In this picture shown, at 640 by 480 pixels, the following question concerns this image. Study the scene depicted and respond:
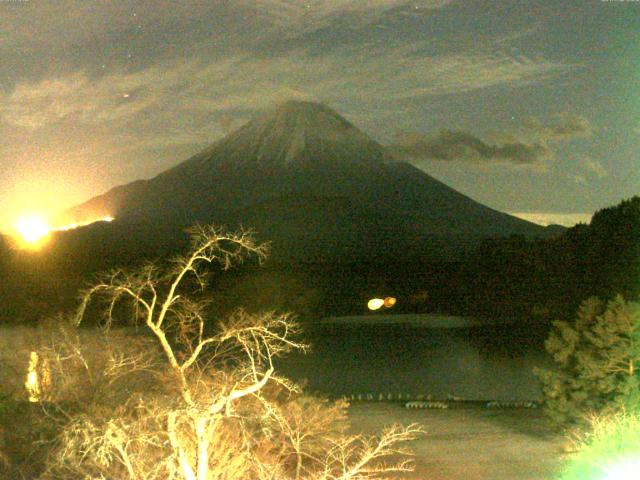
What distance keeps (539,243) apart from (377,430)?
38160 mm

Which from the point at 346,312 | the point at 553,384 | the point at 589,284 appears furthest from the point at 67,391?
the point at 346,312

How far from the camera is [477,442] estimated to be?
1172cm

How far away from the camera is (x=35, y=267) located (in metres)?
49.7

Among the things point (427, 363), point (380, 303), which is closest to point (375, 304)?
point (380, 303)

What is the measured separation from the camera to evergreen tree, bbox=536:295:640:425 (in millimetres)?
11445

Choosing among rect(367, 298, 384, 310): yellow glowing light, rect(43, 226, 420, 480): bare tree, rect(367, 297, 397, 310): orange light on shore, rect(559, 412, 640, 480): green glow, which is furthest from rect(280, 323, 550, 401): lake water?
rect(43, 226, 420, 480): bare tree

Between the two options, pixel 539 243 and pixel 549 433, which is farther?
pixel 539 243

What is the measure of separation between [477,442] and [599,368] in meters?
2.07

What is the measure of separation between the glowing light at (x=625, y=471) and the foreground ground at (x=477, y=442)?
1192mm

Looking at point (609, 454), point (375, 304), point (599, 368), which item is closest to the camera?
point (609, 454)

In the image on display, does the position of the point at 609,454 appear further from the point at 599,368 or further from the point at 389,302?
the point at 389,302

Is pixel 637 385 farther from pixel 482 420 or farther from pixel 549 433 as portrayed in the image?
pixel 482 420

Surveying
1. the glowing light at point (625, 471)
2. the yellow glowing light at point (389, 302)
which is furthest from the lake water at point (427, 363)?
the glowing light at point (625, 471)

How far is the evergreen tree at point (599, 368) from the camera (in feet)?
37.6
